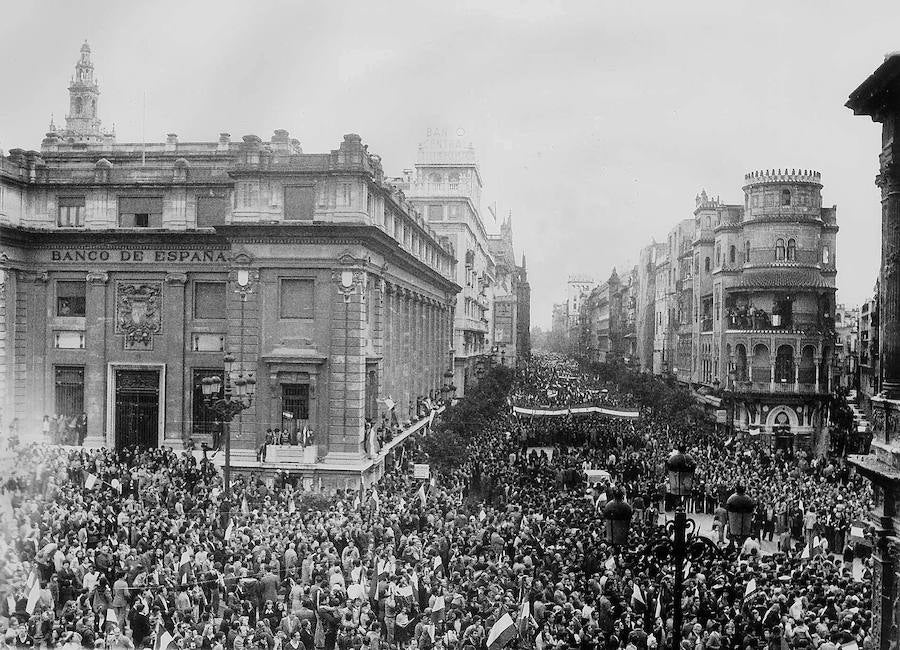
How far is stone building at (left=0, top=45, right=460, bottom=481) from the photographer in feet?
112

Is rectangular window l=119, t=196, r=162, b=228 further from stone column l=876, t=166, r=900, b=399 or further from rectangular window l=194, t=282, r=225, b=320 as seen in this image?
stone column l=876, t=166, r=900, b=399

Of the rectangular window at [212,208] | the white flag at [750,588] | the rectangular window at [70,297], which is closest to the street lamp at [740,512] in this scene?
the white flag at [750,588]

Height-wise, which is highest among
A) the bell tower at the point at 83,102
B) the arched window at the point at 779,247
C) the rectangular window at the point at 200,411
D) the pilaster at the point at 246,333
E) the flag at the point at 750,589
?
the bell tower at the point at 83,102

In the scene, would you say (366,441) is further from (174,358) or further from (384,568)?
(384,568)

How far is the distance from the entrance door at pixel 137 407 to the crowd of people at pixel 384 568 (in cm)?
418

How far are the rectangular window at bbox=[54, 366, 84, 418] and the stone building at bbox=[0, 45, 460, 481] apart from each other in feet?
0.20

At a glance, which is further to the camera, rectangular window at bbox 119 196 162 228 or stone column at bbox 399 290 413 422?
stone column at bbox 399 290 413 422

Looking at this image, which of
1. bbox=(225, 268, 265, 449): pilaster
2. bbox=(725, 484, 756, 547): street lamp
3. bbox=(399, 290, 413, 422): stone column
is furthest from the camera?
bbox=(399, 290, 413, 422): stone column

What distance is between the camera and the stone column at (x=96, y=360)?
3725 centimetres

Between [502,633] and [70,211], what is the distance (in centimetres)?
3035

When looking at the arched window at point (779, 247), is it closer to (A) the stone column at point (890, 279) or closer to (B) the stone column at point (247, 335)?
(B) the stone column at point (247, 335)

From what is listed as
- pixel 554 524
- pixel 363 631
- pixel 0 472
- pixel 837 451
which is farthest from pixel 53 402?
pixel 837 451

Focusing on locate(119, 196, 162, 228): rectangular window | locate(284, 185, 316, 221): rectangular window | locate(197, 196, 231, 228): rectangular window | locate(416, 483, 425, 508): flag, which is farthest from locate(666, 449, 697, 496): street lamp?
locate(119, 196, 162, 228): rectangular window

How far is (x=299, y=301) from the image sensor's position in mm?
34656
